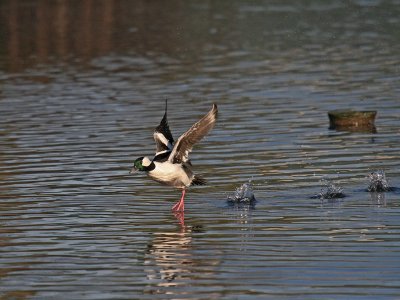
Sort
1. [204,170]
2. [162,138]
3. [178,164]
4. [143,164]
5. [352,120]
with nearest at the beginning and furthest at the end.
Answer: [143,164]
[178,164]
[162,138]
[204,170]
[352,120]

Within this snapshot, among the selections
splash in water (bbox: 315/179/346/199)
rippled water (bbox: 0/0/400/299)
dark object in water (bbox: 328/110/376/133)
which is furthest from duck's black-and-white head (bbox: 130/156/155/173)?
dark object in water (bbox: 328/110/376/133)

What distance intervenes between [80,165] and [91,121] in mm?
5676

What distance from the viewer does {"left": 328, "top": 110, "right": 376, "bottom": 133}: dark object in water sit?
72.8ft

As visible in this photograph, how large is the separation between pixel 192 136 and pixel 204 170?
124 inches

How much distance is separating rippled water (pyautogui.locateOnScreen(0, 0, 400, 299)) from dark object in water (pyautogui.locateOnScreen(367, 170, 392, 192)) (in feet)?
0.55

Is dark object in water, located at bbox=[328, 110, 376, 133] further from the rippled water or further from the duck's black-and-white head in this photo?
the duck's black-and-white head

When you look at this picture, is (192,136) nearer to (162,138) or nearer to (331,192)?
(162,138)

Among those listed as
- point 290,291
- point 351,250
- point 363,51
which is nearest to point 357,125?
point 351,250

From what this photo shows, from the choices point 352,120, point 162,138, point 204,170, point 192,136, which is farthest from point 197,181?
point 352,120

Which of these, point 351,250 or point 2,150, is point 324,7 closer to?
point 2,150

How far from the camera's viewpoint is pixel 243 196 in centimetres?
1548

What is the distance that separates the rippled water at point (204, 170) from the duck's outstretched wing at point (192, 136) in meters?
0.66

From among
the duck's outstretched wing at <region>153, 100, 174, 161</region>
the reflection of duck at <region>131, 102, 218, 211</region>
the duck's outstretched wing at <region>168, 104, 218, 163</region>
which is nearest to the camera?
the duck's outstretched wing at <region>168, 104, 218, 163</region>

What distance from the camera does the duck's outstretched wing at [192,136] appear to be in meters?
14.6
